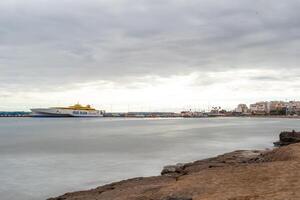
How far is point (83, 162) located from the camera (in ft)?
144

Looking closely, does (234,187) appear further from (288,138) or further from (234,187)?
(288,138)

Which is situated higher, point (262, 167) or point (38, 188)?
point (262, 167)

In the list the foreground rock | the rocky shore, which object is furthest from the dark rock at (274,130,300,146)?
the foreground rock

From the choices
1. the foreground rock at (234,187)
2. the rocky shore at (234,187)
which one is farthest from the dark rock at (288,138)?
the foreground rock at (234,187)

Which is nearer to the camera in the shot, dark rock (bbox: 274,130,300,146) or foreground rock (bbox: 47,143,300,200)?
foreground rock (bbox: 47,143,300,200)

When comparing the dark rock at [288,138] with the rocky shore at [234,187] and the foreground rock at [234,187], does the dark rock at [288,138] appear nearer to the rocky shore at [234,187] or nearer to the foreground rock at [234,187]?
the rocky shore at [234,187]

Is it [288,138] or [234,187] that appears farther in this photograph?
[288,138]

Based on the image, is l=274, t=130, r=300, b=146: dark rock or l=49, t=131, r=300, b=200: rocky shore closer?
l=49, t=131, r=300, b=200: rocky shore

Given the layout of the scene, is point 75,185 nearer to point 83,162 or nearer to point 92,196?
point 92,196

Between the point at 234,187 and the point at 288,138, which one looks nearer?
the point at 234,187

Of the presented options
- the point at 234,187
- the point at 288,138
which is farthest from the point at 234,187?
the point at 288,138

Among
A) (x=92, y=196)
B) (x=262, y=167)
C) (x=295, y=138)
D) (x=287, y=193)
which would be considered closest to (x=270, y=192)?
(x=287, y=193)

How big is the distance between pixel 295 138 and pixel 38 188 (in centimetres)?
3654

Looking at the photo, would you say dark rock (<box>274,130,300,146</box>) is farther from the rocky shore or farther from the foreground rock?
the foreground rock
